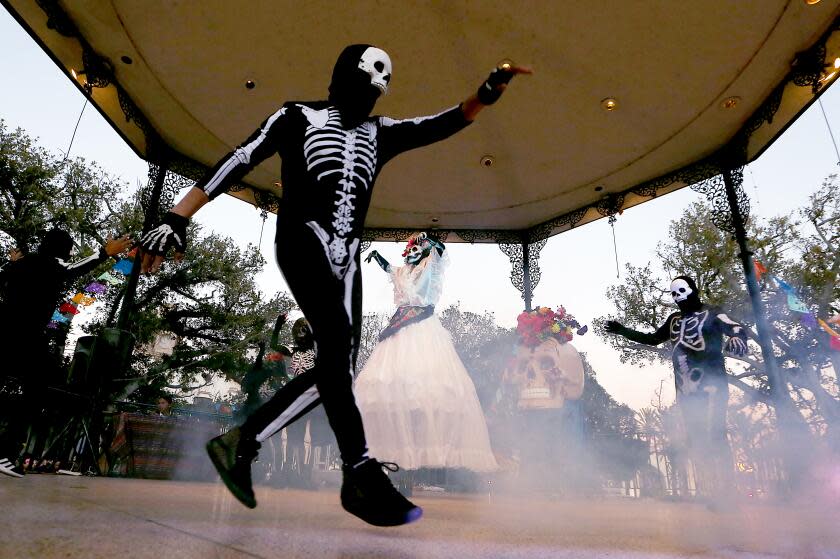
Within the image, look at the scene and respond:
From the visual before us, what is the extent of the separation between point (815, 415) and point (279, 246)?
1574 cm

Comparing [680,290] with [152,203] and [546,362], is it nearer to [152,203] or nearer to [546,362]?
[546,362]

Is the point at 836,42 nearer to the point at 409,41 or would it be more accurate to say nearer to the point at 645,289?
the point at 409,41

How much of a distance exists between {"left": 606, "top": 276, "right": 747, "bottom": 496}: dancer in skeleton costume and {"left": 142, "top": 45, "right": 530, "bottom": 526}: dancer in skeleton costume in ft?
12.7

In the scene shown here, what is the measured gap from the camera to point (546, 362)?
5945mm

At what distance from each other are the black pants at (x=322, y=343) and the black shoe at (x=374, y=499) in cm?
5

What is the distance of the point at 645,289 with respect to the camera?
17.2 metres

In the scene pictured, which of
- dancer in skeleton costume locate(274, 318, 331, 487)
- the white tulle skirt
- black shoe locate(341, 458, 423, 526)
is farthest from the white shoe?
black shoe locate(341, 458, 423, 526)

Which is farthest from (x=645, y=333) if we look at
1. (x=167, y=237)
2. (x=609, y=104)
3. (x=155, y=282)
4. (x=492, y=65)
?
(x=155, y=282)

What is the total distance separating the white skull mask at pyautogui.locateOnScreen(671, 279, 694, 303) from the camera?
4.89 m

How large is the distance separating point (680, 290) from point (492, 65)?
3298 mm

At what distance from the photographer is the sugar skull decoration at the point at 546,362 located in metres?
5.82

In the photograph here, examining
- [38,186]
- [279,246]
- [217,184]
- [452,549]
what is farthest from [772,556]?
[38,186]

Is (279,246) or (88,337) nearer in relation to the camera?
(279,246)

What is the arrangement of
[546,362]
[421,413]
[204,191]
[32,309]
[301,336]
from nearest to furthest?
[204,191] → [32,309] → [421,413] → [546,362] → [301,336]
